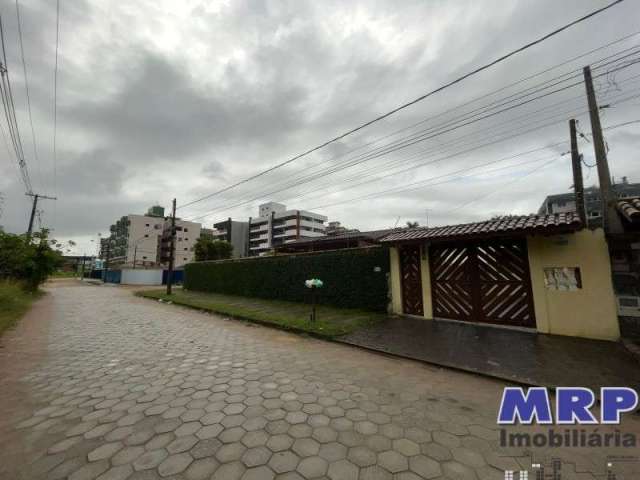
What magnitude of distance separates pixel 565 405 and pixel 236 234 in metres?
75.3

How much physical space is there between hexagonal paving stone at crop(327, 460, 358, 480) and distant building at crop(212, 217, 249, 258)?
73397mm

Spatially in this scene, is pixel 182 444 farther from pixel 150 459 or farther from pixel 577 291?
pixel 577 291

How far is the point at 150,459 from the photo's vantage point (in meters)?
2.18

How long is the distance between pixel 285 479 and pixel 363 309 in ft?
25.7

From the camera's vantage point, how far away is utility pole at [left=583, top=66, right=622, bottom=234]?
19.1ft

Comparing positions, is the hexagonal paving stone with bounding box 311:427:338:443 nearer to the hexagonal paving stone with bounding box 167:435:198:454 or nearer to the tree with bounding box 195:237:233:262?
the hexagonal paving stone with bounding box 167:435:198:454

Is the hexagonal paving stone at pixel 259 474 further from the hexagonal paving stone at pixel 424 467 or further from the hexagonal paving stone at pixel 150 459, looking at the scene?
the hexagonal paving stone at pixel 424 467

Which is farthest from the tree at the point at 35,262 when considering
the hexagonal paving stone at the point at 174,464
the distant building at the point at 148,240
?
the distant building at the point at 148,240

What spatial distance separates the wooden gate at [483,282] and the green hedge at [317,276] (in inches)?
72.7

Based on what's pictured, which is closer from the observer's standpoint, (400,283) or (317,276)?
(400,283)

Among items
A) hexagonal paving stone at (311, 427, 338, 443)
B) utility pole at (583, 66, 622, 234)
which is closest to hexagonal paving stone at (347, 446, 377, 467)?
hexagonal paving stone at (311, 427, 338, 443)

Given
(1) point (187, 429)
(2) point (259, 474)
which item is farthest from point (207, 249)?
(2) point (259, 474)

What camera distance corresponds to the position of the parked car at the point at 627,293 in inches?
215
